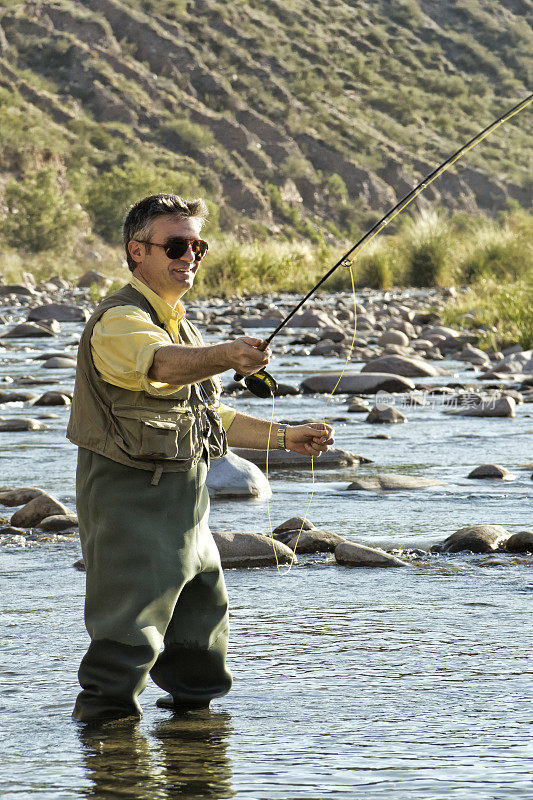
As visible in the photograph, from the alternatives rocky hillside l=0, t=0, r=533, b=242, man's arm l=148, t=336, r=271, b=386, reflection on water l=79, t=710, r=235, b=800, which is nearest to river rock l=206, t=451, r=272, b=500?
reflection on water l=79, t=710, r=235, b=800

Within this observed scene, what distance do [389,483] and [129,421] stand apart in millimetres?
3682

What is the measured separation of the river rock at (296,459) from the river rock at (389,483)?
0.72 metres

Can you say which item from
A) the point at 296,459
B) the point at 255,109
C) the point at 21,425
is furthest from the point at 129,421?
the point at 255,109

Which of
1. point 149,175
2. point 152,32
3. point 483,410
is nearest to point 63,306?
point 483,410

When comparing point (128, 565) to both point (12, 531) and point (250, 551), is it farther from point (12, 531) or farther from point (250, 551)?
point (12, 531)

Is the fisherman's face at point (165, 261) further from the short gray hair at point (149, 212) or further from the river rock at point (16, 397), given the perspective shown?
the river rock at point (16, 397)

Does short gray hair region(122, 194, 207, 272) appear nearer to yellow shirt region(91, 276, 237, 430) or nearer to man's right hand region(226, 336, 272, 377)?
yellow shirt region(91, 276, 237, 430)

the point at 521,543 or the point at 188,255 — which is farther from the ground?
the point at 188,255

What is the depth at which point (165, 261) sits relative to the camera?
2.98 m

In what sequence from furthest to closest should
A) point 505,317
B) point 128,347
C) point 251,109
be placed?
point 251,109, point 505,317, point 128,347

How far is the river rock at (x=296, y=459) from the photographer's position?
7.20 metres

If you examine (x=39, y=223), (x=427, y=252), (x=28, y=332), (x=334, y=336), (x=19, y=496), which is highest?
(x=39, y=223)

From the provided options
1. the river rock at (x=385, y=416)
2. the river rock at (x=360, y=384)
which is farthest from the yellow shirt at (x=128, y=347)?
the river rock at (x=360, y=384)

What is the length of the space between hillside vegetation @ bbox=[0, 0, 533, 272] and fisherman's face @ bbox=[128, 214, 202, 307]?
1519 inches
